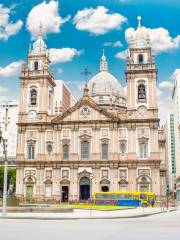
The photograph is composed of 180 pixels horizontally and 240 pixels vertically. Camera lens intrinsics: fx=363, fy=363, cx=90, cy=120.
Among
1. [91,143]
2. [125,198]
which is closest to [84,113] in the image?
[91,143]

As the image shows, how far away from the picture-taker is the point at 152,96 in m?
54.4

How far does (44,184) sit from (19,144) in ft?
23.9

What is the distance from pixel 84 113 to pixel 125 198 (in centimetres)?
1470

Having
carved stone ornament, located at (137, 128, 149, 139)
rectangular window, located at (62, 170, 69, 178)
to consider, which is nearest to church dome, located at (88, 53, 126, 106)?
carved stone ornament, located at (137, 128, 149, 139)

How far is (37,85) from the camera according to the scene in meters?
58.0

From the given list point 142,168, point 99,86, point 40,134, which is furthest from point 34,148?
point 99,86

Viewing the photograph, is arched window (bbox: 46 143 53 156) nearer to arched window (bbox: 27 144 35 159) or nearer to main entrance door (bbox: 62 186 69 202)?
arched window (bbox: 27 144 35 159)

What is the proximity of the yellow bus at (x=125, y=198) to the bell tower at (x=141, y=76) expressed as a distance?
13.3 metres

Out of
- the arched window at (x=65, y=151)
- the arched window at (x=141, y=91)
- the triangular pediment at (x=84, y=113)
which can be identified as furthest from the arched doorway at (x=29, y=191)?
the arched window at (x=141, y=91)

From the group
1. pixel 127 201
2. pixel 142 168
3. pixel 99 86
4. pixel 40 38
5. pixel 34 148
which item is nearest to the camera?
pixel 127 201

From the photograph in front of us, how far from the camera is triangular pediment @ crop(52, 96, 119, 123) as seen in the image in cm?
5412

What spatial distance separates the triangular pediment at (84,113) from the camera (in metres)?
54.1

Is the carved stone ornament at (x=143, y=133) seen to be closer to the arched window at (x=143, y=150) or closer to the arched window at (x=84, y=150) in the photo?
the arched window at (x=143, y=150)

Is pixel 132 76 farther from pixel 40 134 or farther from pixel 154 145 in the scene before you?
Answer: pixel 40 134
